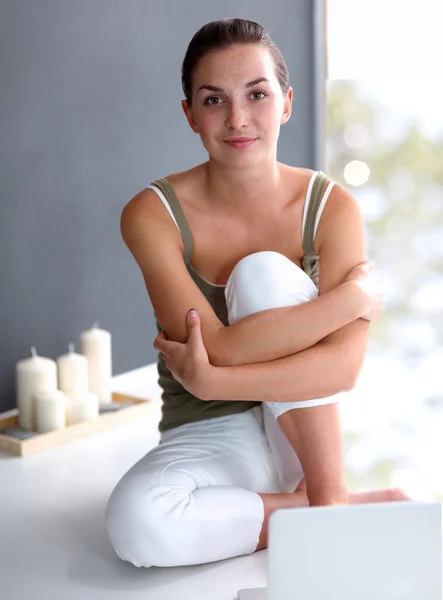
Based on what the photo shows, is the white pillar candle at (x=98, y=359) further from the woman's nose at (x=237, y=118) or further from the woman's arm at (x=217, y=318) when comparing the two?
the woman's nose at (x=237, y=118)

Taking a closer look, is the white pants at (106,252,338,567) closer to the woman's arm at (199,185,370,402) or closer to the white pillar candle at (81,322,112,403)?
the woman's arm at (199,185,370,402)

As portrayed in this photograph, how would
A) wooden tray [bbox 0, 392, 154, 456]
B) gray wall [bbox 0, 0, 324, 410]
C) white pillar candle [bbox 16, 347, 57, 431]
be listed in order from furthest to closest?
1. gray wall [bbox 0, 0, 324, 410]
2. white pillar candle [bbox 16, 347, 57, 431]
3. wooden tray [bbox 0, 392, 154, 456]

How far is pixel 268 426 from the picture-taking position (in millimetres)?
2154

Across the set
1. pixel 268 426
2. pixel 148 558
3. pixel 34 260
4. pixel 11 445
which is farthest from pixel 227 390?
pixel 34 260

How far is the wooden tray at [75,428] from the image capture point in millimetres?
2748

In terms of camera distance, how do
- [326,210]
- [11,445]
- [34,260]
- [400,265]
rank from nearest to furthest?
[326,210] < [11,445] < [34,260] < [400,265]

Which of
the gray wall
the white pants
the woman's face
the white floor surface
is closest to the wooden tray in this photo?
the white floor surface

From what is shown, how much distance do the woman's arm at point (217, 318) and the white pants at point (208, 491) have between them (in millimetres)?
56

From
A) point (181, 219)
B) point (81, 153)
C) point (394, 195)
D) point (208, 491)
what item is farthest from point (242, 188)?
point (394, 195)

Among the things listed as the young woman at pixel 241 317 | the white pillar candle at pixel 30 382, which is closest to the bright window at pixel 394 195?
the white pillar candle at pixel 30 382

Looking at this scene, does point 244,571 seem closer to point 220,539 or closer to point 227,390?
point 220,539

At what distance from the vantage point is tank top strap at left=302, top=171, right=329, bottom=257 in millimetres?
2152

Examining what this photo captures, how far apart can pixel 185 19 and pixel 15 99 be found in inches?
35.1

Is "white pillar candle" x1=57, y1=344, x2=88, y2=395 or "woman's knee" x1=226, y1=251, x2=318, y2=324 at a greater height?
"woman's knee" x1=226, y1=251, x2=318, y2=324
